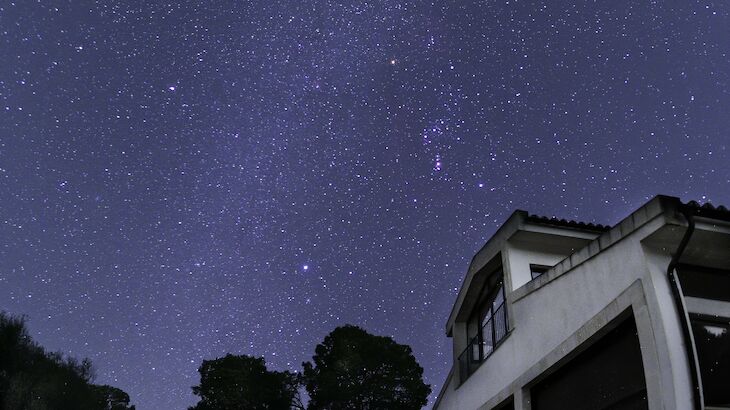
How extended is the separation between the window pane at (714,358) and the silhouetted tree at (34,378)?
92.8 ft

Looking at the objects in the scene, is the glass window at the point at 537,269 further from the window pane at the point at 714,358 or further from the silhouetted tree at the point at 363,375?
the silhouetted tree at the point at 363,375

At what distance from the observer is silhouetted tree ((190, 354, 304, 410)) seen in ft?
121

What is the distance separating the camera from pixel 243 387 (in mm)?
37250

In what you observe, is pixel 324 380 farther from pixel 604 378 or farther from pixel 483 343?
pixel 604 378

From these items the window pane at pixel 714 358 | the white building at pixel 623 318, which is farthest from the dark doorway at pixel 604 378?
the window pane at pixel 714 358

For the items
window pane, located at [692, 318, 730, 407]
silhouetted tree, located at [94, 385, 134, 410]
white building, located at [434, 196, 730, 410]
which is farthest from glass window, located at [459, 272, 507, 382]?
silhouetted tree, located at [94, 385, 134, 410]

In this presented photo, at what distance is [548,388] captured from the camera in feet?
35.5

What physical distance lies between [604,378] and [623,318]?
3.69 ft

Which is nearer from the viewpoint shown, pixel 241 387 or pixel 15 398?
pixel 15 398

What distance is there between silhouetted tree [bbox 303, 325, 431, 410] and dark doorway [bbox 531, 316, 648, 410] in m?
25.8

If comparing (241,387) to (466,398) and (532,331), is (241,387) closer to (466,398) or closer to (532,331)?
(466,398)

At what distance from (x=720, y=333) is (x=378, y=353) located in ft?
100.0

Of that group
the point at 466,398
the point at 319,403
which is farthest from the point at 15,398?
the point at 466,398

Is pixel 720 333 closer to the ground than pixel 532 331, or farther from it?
closer to the ground
